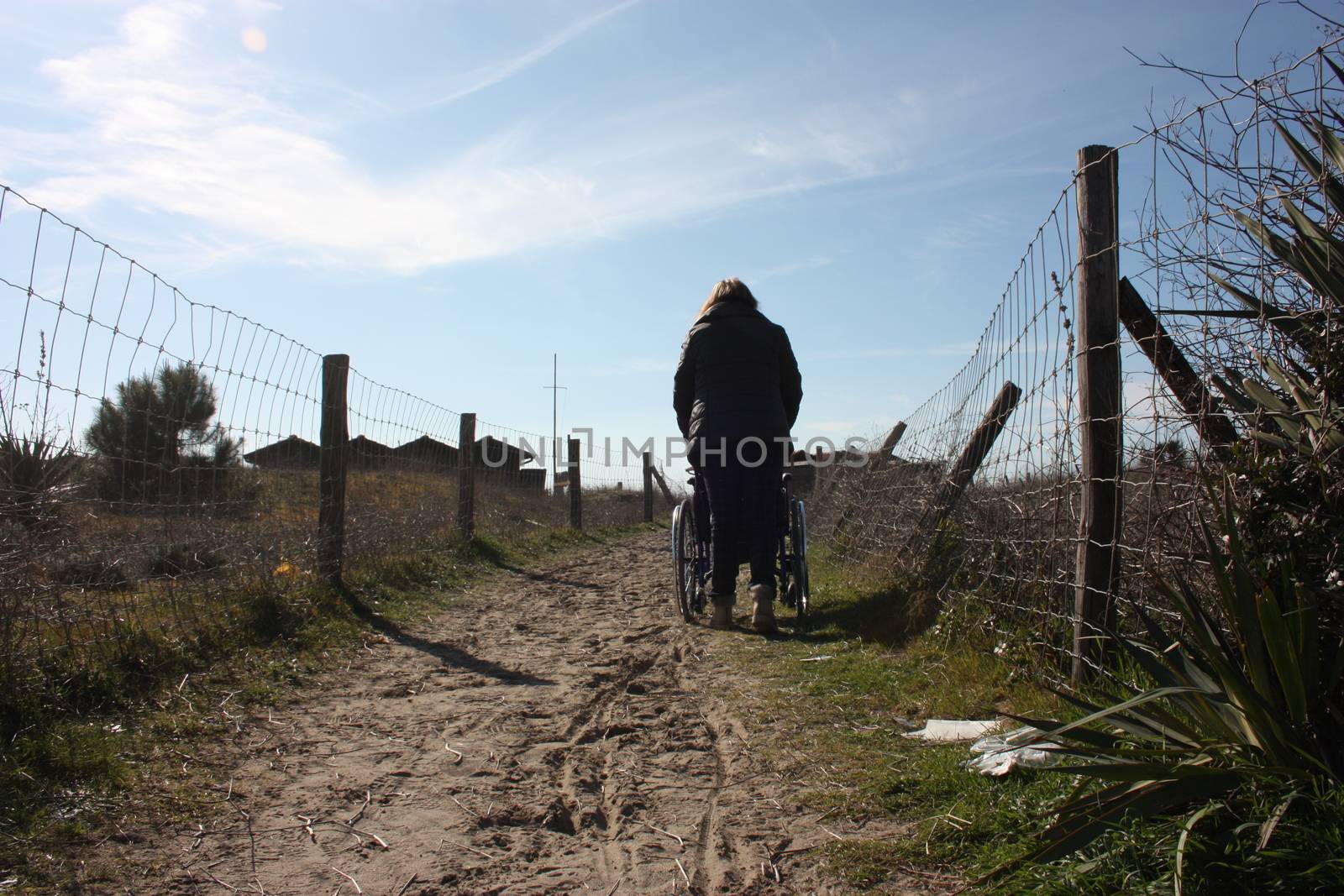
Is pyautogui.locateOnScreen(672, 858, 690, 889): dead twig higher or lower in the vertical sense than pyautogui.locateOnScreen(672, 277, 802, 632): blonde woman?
lower

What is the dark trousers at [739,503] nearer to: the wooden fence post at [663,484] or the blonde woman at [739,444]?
the blonde woman at [739,444]

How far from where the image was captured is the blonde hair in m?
5.89

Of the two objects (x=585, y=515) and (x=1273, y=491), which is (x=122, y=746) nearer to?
(x=1273, y=491)

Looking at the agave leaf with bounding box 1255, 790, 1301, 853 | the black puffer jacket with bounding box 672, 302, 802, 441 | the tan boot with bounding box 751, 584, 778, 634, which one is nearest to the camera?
the agave leaf with bounding box 1255, 790, 1301, 853

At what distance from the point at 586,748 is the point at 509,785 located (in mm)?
423

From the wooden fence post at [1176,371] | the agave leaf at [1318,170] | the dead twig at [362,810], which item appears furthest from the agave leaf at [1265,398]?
the dead twig at [362,810]

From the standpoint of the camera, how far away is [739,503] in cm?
559

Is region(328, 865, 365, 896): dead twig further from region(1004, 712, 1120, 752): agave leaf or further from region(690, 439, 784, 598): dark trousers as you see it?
region(690, 439, 784, 598): dark trousers

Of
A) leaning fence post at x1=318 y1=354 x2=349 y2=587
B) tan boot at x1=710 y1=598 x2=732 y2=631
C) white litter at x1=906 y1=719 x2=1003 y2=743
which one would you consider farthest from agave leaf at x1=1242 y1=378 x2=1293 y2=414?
leaning fence post at x1=318 y1=354 x2=349 y2=587

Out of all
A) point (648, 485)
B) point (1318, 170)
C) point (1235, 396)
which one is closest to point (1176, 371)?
point (1235, 396)

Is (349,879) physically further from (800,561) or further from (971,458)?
(971,458)

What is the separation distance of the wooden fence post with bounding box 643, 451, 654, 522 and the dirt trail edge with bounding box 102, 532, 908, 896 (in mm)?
15296

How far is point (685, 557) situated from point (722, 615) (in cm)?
57

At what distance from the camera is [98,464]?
4090 millimetres
